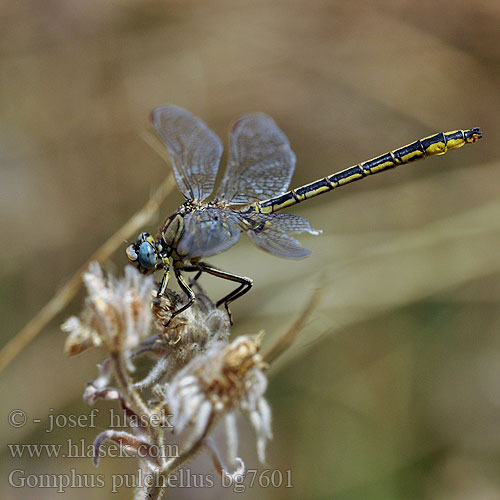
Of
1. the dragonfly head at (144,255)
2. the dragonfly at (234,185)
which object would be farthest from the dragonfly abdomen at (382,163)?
the dragonfly head at (144,255)

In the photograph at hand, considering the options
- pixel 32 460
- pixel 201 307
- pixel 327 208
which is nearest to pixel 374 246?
pixel 327 208

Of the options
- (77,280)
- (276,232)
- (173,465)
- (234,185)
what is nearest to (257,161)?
(234,185)

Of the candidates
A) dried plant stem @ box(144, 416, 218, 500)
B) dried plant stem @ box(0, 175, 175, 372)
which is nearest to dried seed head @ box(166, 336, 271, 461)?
dried plant stem @ box(144, 416, 218, 500)

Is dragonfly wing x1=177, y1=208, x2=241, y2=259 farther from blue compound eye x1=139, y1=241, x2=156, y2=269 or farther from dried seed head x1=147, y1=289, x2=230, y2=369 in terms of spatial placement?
dried seed head x1=147, y1=289, x2=230, y2=369

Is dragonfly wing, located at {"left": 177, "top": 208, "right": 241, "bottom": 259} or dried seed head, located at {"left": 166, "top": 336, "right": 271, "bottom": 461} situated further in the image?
dragonfly wing, located at {"left": 177, "top": 208, "right": 241, "bottom": 259}

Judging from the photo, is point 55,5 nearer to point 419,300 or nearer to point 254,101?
point 254,101

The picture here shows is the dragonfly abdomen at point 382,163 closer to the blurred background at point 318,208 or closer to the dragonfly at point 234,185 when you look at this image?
the dragonfly at point 234,185
